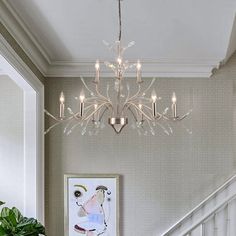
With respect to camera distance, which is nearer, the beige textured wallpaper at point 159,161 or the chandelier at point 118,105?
the chandelier at point 118,105

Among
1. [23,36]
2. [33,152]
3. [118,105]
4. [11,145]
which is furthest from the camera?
[11,145]

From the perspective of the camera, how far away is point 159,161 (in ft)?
16.1

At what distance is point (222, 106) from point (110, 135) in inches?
44.2

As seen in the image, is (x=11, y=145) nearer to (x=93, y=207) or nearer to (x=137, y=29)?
(x=93, y=207)

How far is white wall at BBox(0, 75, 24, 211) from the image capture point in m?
4.78

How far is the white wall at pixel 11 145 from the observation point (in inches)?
188

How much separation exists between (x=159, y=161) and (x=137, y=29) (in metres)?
1.56

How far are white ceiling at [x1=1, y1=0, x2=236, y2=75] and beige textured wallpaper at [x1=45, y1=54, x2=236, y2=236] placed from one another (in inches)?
18.8

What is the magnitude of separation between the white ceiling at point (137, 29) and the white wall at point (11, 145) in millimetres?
509

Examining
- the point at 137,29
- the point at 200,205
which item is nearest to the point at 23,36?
the point at 137,29

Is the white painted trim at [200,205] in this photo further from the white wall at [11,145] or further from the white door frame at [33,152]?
the white wall at [11,145]

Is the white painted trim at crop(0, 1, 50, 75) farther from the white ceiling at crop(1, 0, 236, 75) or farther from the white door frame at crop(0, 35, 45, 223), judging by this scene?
the white door frame at crop(0, 35, 45, 223)

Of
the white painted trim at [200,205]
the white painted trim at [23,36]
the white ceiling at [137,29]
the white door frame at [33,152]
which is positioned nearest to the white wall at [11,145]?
the white door frame at [33,152]

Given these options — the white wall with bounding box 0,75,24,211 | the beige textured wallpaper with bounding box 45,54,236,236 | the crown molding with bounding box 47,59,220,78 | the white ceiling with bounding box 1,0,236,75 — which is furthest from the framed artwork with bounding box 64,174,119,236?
the white ceiling with bounding box 1,0,236,75
